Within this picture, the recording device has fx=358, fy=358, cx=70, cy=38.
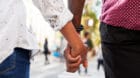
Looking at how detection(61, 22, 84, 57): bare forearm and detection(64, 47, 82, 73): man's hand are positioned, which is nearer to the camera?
detection(61, 22, 84, 57): bare forearm

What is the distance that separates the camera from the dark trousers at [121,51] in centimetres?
137

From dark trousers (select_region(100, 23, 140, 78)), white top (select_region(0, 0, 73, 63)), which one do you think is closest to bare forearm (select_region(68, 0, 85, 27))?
dark trousers (select_region(100, 23, 140, 78))

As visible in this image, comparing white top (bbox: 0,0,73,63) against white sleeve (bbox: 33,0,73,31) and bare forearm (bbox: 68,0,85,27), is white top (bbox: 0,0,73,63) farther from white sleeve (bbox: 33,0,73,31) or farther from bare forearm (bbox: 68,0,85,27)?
bare forearm (bbox: 68,0,85,27)

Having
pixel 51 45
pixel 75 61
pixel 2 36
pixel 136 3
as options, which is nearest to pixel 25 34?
pixel 2 36

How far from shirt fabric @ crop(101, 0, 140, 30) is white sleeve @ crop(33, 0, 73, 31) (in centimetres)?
20

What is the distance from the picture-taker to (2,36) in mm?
1291

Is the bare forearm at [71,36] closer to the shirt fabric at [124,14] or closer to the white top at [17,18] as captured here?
the white top at [17,18]

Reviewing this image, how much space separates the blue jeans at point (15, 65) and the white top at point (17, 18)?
3cm

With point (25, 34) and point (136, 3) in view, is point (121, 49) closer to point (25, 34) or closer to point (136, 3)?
point (136, 3)

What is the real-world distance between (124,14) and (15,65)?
460 millimetres

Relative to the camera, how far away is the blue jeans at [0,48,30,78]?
4.37ft

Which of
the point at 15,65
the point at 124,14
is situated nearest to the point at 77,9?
the point at 124,14

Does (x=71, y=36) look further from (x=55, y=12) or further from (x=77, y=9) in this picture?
(x=77, y=9)

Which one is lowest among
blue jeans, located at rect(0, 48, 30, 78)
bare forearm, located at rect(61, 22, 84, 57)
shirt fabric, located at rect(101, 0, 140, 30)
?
blue jeans, located at rect(0, 48, 30, 78)
